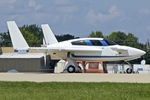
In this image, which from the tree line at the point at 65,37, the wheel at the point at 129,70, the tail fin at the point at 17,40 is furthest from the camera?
the tree line at the point at 65,37

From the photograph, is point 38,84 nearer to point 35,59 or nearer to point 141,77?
point 141,77

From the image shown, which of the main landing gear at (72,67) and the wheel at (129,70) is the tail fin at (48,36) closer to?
the main landing gear at (72,67)

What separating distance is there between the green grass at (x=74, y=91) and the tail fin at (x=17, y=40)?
15.3 metres

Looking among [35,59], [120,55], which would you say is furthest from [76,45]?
[35,59]

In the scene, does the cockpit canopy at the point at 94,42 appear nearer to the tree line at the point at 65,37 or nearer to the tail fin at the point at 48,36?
the tail fin at the point at 48,36

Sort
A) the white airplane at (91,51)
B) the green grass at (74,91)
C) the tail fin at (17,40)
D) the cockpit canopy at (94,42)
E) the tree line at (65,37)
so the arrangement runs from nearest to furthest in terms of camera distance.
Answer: the green grass at (74,91)
the white airplane at (91,51)
the cockpit canopy at (94,42)
the tail fin at (17,40)
the tree line at (65,37)

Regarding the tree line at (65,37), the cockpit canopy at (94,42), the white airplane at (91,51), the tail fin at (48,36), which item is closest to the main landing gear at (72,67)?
the white airplane at (91,51)

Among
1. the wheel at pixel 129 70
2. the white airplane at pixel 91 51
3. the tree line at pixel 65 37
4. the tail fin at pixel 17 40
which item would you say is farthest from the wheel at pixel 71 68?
the tree line at pixel 65 37

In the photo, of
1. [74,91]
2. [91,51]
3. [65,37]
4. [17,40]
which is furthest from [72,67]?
[65,37]

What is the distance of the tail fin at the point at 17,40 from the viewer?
123ft

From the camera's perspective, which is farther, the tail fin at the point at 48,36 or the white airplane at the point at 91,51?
the tail fin at the point at 48,36

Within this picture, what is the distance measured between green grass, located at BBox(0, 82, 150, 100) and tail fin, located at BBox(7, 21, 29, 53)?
15.3 metres

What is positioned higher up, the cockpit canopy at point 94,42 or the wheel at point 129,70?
the cockpit canopy at point 94,42

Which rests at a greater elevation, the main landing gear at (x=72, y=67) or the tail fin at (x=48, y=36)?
the tail fin at (x=48, y=36)
